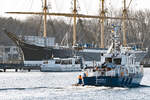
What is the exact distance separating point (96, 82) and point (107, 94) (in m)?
3.81

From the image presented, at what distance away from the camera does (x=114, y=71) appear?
63.4 metres

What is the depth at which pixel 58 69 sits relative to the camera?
455ft

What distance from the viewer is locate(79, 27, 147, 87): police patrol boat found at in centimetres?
6331

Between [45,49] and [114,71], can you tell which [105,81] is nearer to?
[114,71]

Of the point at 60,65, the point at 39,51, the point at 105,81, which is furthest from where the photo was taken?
the point at 39,51

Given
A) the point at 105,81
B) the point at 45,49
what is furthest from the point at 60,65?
the point at 105,81

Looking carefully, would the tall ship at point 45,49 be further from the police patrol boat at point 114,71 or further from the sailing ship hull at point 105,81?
the sailing ship hull at point 105,81

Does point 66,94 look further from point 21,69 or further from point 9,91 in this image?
point 21,69

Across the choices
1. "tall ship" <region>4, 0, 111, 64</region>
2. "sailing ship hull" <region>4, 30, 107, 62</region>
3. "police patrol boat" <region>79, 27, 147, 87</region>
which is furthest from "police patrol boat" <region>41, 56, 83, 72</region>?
"police patrol boat" <region>79, 27, 147, 87</region>

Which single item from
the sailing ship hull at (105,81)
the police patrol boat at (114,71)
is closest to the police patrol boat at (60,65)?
the police patrol boat at (114,71)

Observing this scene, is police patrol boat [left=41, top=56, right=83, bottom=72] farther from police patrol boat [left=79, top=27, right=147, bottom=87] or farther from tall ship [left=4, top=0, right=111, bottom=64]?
police patrol boat [left=79, top=27, right=147, bottom=87]

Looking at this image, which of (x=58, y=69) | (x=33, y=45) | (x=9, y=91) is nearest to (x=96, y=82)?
(x=9, y=91)

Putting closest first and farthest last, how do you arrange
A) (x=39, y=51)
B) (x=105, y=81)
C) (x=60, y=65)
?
1. (x=105, y=81)
2. (x=60, y=65)
3. (x=39, y=51)

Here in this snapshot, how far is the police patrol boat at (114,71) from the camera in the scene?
2493 inches
